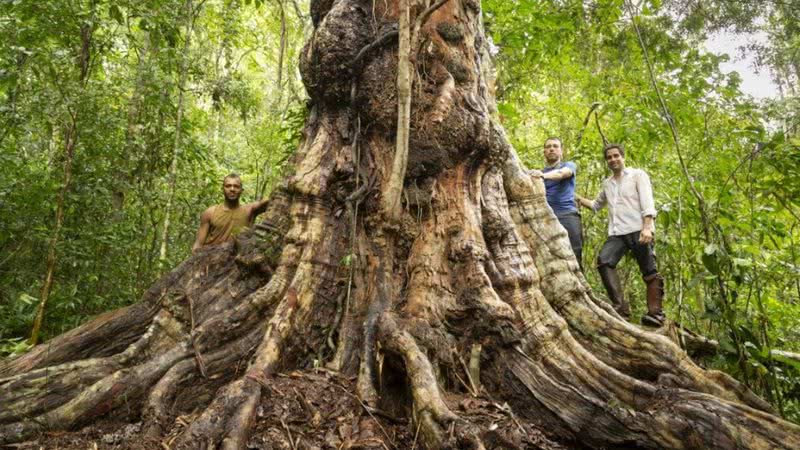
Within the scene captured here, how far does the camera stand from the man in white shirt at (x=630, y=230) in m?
4.96

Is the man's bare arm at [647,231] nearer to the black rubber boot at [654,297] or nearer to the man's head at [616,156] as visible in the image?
the black rubber boot at [654,297]

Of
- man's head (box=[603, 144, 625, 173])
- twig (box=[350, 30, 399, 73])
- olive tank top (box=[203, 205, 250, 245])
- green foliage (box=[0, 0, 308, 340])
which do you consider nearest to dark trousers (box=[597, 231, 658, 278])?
man's head (box=[603, 144, 625, 173])

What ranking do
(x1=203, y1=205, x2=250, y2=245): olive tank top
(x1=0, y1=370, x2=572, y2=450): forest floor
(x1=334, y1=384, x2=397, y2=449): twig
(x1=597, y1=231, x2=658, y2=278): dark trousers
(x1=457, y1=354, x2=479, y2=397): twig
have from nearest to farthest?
(x1=0, y1=370, x2=572, y2=450): forest floor, (x1=334, y1=384, x2=397, y2=449): twig, (x1=457, y1=354, x2=479, y2=397): twig, (x1=597, y1=231, x2=658, y2=278): dark trousers, (x1=203, y1=205, x2=250, y2=245): olive tank top

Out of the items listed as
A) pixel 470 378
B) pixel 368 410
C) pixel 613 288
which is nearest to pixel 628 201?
pixel 613 288

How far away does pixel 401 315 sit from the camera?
11.6 feet

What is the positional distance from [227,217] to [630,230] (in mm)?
4334

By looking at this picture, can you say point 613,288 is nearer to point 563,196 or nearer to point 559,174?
point 563,196

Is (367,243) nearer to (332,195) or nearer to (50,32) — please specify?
(332,195)

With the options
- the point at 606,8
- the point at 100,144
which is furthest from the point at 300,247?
the point at 606,8

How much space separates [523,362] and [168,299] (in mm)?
2655

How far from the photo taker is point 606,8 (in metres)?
7.76

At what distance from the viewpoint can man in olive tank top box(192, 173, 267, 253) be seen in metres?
5.51

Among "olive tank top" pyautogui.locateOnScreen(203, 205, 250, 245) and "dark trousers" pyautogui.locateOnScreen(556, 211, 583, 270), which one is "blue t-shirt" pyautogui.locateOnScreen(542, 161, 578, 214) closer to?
"dark trousers" pyautogui.locateOnScreen(556, 211, 583, 270)

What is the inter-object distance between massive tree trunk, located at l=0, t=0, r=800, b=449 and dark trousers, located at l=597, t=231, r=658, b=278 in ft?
3.85
